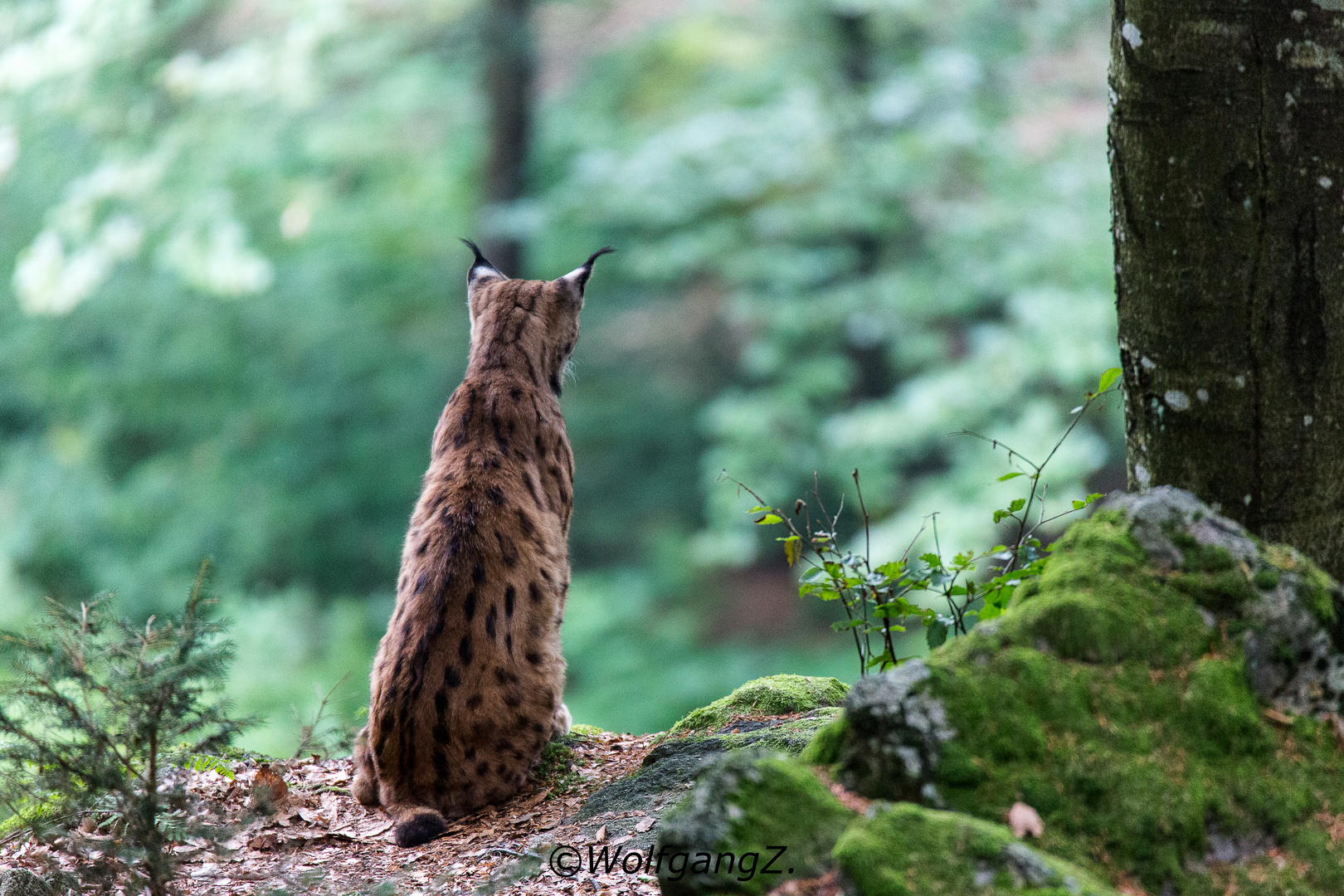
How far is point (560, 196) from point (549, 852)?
8.00 meters

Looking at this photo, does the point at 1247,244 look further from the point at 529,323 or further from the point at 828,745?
the point at 529,323

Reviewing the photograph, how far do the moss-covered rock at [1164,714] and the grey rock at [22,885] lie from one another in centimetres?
221

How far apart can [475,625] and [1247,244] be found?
8.85ft

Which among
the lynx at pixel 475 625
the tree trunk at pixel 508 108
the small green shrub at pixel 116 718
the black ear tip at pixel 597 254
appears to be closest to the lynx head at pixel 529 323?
the black ear tip at pixel 597 254

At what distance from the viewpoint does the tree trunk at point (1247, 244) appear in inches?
109

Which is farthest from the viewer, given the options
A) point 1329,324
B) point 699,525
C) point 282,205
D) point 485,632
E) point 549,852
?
point 699,525

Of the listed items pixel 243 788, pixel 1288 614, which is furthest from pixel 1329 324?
pixel 243 788

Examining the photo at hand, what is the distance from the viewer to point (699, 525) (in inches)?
502

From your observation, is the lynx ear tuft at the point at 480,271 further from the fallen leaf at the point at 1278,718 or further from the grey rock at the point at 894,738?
the fallen leaf at the point at 1278,718

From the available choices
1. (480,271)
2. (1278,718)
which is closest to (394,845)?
(1278,718)

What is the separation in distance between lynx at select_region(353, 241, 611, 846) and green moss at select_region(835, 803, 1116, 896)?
2.21 meters

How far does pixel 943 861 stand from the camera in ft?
6.76

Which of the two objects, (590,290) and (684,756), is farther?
(590,290)

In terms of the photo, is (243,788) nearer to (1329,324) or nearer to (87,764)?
(87,764)
